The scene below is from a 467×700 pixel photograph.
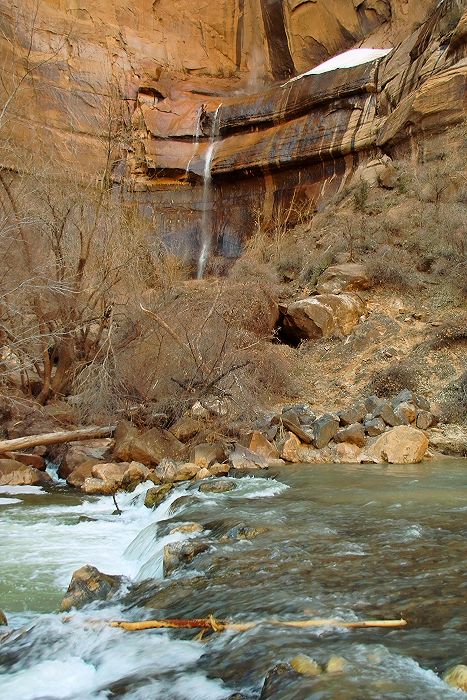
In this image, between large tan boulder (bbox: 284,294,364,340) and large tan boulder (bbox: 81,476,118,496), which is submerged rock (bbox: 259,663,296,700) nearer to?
large tan boulder (bbox: 81,476,118,496)

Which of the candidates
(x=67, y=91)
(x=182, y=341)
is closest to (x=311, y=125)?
(x=67, y=91)

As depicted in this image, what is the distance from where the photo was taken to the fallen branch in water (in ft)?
10.3

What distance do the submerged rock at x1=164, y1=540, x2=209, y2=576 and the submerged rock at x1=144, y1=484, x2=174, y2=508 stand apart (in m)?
2.28

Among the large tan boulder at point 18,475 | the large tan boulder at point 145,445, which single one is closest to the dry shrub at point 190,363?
the large tan boulder at point 145,445

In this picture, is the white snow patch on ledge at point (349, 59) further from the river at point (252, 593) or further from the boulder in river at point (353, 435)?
the river at point (252, 593)

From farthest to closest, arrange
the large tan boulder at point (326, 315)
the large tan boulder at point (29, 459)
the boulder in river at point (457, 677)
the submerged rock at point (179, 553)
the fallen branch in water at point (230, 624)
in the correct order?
the large tan boulder at point (326, 315)
the large tan boulder at point (29, 459)
the submerged rock at point (179, 553)
the fallen branch in water at point (230, 624)
the boulder in river at point (457, 677)

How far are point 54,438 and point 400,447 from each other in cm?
529

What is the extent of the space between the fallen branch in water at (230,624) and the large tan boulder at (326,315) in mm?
11372

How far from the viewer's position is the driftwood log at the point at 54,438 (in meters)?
9.10

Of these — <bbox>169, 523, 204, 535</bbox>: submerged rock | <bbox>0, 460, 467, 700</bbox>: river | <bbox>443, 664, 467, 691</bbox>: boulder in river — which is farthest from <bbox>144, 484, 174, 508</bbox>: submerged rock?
<bbox>443, 664, 467, 691</bbox>: boulder in river

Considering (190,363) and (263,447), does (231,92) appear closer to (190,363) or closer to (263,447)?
(190,363)

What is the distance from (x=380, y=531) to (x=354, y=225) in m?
13.4

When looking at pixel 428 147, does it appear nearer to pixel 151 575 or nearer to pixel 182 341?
pixel 182 341

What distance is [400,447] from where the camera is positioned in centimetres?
895
